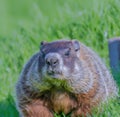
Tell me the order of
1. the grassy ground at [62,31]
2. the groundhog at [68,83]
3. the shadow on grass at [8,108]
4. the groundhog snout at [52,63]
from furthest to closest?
the grassy ground at [62,31] → the shadow on grass at [8,108] → the groundhog at [68,83] → the groundhog snout at [52,63]

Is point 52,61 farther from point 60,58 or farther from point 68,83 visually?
point 68,83

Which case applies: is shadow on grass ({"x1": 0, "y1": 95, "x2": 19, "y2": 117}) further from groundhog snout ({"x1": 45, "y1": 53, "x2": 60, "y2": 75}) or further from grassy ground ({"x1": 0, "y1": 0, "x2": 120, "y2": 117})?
groundhog snout ({"x1": 45, "y1": 53, "x2": 60, "y2": 75})

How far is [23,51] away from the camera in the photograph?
9.45 metres

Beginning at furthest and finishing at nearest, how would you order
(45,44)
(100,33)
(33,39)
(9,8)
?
1. (9,8)
2. (33,39)
3. (100,33)
4. (45,44)

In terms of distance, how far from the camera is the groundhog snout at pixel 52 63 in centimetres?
617

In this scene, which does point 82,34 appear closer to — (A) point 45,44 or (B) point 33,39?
(B) point 33,39

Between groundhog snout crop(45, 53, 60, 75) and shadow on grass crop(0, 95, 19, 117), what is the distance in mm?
1357

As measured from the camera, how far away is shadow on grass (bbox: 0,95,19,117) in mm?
7508

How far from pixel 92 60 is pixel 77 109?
18.4 inches

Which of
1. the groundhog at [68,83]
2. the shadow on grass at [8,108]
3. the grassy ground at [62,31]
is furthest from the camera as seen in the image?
the grassy ground at [62,31]

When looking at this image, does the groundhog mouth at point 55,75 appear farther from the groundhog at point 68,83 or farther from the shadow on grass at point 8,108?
the shadow on grass at point 8,108

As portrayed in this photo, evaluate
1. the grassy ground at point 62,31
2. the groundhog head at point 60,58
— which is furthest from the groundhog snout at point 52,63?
the grassy ground at point 62,31

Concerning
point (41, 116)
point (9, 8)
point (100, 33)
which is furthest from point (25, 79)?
point (9, 8)

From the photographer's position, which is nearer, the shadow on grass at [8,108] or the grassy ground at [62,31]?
the shadow on grass at [8,108]
